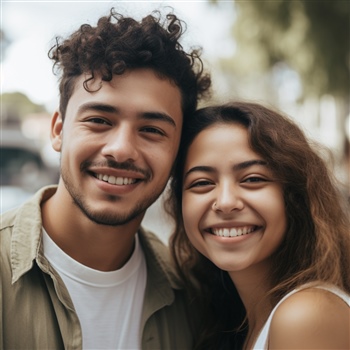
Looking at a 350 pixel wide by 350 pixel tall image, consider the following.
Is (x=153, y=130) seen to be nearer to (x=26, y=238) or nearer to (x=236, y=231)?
(x=236, y=231)

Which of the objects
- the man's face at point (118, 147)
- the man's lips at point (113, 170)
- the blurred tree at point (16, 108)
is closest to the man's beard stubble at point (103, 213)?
the man's face at point (118, 147)

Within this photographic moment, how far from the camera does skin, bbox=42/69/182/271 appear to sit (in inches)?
104

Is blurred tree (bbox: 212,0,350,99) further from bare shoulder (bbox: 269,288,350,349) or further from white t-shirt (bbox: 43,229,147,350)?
bare shoulder (bbox: 269,288,350,349)

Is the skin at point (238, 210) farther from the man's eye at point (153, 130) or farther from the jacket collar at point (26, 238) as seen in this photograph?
the jacket collar at point (26, 238)

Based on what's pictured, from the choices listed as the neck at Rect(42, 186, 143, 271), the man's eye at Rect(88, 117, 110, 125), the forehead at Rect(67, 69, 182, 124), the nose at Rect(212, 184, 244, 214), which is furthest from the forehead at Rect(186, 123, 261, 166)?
the neck at Rect(42, 186, 143, 271)

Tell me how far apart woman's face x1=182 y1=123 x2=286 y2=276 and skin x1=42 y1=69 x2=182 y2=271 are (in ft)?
0.86

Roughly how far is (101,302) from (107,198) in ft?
1.68

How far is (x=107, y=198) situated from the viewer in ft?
8.73

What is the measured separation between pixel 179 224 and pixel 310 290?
100 centimetres

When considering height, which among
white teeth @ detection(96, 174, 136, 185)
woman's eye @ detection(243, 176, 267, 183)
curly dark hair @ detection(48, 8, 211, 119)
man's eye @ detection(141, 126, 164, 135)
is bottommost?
woman's eye @ detection(243, 176, 267, 183)

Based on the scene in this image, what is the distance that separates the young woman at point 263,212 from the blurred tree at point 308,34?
7293 mm

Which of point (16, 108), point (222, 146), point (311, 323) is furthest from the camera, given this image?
point (16, 108)

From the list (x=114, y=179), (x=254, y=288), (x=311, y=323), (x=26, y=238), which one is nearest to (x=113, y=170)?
(x=114, y=179)

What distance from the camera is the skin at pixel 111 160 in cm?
264
